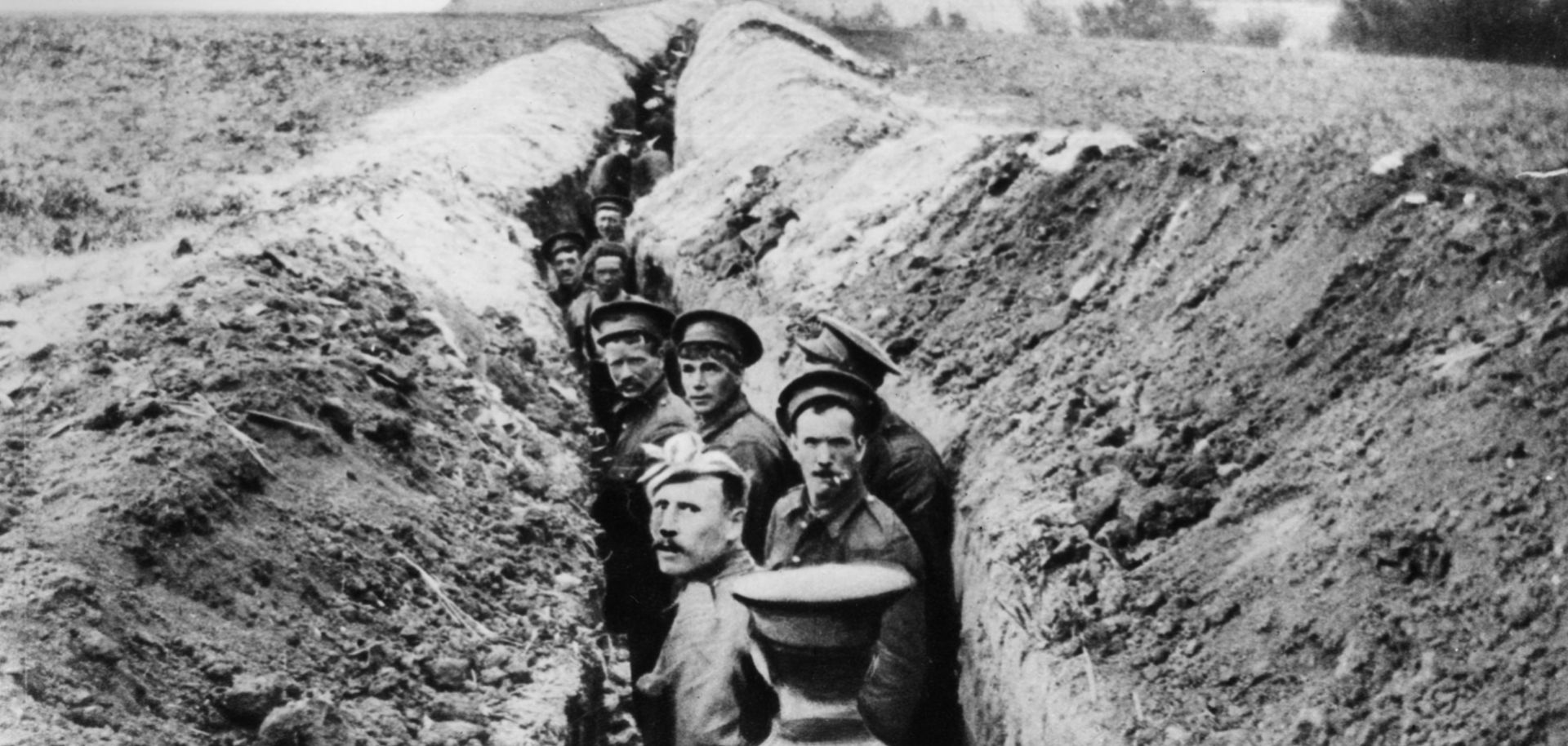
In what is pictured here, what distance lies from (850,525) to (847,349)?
127cm

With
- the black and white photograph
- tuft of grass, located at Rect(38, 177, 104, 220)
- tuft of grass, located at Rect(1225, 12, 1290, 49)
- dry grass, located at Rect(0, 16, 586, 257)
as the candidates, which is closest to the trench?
the black and white photograph

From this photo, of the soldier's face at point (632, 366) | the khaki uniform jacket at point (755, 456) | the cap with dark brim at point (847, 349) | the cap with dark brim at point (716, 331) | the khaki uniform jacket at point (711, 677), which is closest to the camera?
the khaki uniform jacket at point (711, 677)

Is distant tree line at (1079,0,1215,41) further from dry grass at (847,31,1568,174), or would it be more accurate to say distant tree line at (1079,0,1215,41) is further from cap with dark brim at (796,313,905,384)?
cap with dark brim at (796,313,905,384)

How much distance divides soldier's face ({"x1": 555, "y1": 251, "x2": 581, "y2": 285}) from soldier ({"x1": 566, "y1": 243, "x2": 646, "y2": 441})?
353 millimetres

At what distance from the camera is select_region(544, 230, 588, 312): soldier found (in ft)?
31.4

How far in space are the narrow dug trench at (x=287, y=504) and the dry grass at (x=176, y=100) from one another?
1.63 meters

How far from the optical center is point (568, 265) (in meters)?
9.80

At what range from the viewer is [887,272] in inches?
301

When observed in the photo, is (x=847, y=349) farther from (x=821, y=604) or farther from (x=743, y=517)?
(x=821, y=604)

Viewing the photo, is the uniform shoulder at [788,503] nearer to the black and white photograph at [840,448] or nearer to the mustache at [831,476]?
the black and white photograph at [840,448]

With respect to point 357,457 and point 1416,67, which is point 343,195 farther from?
point 1416,67

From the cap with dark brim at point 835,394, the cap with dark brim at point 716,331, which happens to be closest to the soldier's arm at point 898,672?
the cap with dark brim at point 835,394

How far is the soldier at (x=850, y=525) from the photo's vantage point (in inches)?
197

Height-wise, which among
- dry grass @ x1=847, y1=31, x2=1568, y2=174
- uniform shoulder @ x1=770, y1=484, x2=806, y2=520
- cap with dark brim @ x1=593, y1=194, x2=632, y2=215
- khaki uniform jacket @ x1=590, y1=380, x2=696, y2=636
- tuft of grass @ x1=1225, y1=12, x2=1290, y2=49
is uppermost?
tuft of grass @ x1=1225, y1=12, x2=1290, y2=49
